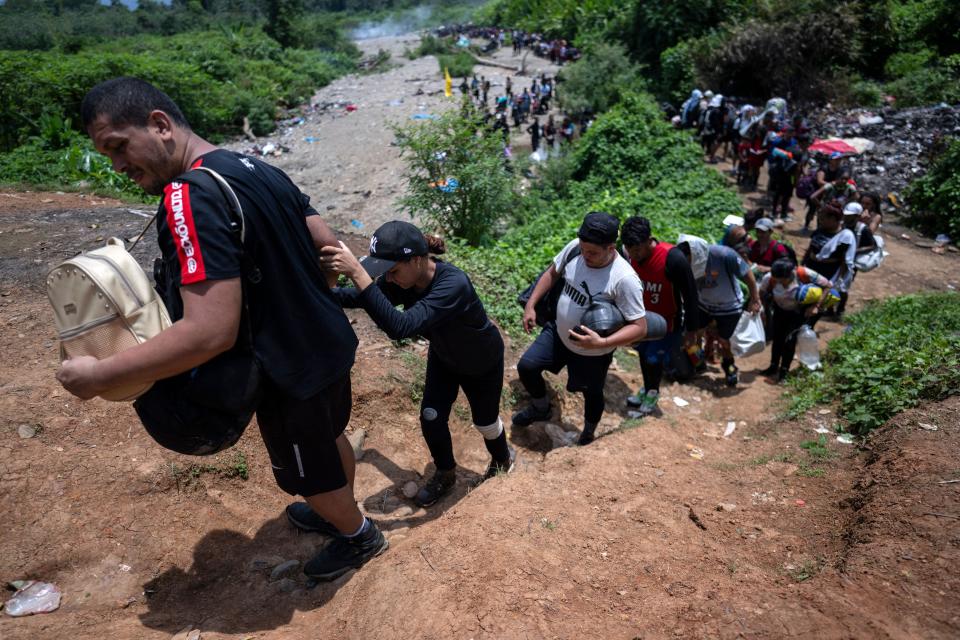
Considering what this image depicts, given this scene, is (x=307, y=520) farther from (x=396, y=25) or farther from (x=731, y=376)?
(x=396, y=25)

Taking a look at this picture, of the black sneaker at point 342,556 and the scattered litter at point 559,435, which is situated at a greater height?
the black sneaker at point 342,556

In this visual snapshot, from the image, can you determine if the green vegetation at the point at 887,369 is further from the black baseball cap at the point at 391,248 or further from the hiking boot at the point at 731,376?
the black baseball cap at the point at 391,248

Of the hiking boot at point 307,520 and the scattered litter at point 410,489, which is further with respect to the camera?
the scattered litter at point 410,489

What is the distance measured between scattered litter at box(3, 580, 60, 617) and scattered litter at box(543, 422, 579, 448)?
9.89ft

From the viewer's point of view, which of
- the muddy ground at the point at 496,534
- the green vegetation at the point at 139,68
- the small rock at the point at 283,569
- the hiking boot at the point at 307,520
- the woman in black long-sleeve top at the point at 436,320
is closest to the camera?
the muddy ground at the point at 496,534

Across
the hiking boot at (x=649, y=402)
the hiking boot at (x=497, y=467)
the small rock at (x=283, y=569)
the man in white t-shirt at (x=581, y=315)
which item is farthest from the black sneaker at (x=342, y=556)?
the hiking boot at (x=649, y=402)

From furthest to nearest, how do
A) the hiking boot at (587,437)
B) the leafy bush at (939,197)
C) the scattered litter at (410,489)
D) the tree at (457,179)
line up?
the leafy bush at (939,197)
the tree at (457,179)
the hiking boot at (587,437)
the scattered litter at (410,489)

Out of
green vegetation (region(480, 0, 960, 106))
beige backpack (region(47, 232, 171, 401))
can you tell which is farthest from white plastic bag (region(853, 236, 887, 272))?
green vegetation (region(480, 0, 960, 106))

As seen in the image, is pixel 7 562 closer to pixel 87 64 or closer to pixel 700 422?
pixel 700 422

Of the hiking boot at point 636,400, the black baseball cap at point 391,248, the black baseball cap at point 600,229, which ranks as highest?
the black baseball cap at point 391,248

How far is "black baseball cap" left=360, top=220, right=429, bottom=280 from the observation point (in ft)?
9.18

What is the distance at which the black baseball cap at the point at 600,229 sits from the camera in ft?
11.4

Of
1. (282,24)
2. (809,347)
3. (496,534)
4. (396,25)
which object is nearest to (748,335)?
(809,347)

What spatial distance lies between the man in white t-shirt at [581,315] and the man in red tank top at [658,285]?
0.50 metres
